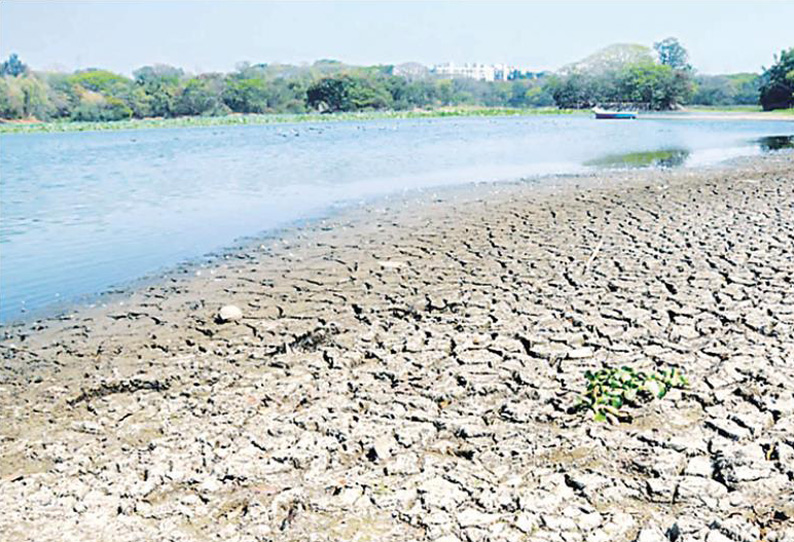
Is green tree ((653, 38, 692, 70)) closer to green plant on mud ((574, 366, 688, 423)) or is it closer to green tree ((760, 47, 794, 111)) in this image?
green tree ((760, 47, 794, 111))

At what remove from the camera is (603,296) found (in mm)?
6754

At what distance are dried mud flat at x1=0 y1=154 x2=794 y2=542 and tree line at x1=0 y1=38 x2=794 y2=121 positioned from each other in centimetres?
7604

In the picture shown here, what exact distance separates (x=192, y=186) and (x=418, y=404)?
662 inches

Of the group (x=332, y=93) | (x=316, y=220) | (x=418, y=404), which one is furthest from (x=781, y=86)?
(x=418, y=404)

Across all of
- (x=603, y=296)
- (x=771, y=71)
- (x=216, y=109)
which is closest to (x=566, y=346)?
(x=603, y=296)

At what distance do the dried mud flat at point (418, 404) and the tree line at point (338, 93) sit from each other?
76.0m

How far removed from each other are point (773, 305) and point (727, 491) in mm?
3301

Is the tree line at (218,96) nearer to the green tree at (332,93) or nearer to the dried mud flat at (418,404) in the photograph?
the green tree at (332,93)

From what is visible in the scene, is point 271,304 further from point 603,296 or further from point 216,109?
point 216,109

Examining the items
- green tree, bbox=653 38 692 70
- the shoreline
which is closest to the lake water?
the shoreline

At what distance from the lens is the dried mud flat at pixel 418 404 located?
11.3ft

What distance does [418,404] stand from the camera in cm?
465

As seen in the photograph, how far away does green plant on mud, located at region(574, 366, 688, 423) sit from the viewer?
4.34m

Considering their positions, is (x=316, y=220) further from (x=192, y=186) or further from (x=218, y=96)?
(x=218, y=96)
